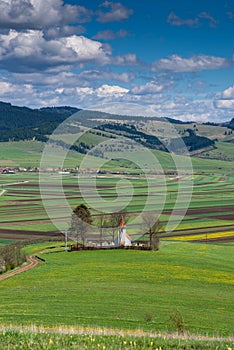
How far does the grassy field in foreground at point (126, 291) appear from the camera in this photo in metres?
31.6

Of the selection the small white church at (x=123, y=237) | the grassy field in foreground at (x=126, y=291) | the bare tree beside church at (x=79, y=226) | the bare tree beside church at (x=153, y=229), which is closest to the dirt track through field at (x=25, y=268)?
the grassy field in foreground at (x=126, y=291)

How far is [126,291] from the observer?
43.6 metres

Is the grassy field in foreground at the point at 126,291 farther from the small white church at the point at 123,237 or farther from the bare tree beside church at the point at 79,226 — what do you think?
the bare tree beside church at the point at 79,226

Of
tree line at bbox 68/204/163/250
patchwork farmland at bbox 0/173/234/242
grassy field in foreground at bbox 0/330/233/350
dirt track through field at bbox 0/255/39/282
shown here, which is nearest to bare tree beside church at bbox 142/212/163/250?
tree line at bbox 68/204/163/250

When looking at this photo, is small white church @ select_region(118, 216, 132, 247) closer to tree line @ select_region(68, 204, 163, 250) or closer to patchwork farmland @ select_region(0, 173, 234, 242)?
tree line @ select_region(68, 204, 163, 250)

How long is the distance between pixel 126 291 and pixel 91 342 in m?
27.5

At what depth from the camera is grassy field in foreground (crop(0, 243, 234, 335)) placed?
104 ft

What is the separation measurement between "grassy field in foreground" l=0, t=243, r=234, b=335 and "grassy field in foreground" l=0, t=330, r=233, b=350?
10226 mm

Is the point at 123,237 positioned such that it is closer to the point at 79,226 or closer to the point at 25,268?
the point at 79,226

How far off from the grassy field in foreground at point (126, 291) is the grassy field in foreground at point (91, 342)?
33.5 feet

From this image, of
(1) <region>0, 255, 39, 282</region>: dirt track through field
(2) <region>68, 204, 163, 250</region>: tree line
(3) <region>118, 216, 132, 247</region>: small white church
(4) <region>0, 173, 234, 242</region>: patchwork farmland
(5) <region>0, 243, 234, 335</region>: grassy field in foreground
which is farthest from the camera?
(4) <region>0, 173, 234, 242</region>: patchwork farmland

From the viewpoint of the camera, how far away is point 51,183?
627 feet

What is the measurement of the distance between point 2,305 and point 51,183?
155 metres

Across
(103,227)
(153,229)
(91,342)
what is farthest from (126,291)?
(103,227)
